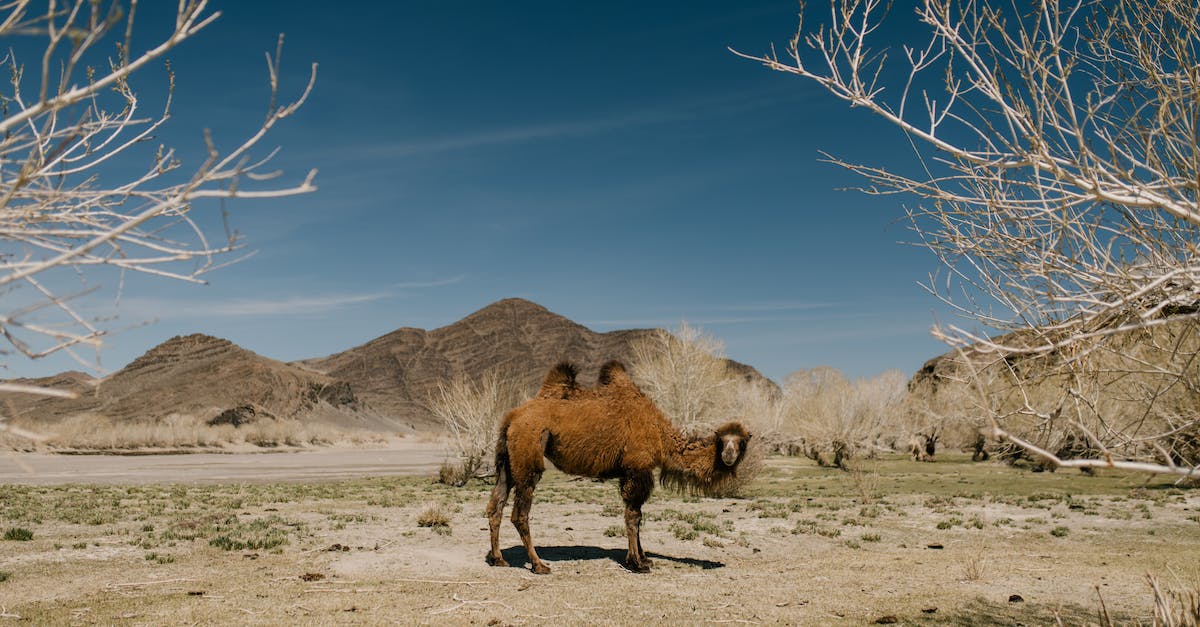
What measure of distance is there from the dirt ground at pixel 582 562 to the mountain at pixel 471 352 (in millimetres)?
127958

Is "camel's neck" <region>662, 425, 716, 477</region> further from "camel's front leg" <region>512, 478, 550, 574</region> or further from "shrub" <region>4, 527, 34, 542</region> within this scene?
"shrub" <region>4, 527, 34, 542</region>

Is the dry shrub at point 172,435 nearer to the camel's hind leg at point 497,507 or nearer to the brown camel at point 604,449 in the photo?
the camel's hind leg at point 497,507

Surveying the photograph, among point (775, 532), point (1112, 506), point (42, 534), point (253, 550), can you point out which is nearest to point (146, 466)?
point (42, 534)

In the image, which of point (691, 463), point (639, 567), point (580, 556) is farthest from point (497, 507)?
point (691, 463)

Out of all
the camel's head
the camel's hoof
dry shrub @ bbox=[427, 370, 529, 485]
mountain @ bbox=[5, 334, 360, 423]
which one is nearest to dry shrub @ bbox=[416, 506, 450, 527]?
the camel's hoof

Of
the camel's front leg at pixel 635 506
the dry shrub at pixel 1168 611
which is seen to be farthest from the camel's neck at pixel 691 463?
the dry shrub at pixel 1168 611

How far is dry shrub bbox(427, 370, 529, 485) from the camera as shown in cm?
2500

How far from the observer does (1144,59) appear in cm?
Answer: 507

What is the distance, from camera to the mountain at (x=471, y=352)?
153500mm

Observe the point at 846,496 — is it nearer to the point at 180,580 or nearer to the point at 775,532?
the point at 775,532

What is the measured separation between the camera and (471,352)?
6781 inches

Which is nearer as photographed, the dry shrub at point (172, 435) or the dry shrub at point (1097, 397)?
the dry shrub at point (1097, 397)

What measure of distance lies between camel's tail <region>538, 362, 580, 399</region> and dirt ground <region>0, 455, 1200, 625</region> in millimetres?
2427

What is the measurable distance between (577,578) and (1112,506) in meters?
17.6
